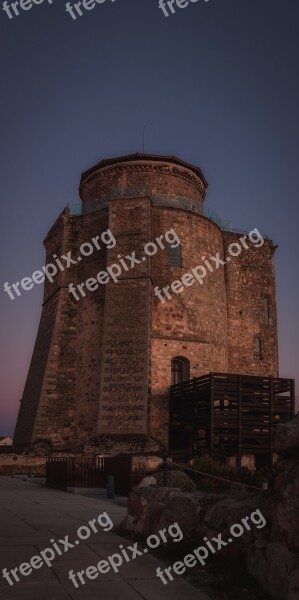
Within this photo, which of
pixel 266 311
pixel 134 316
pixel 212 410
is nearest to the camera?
pixel 212 410

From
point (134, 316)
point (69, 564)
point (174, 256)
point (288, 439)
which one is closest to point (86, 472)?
point (69, 564)

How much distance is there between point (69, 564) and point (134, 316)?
19.5m

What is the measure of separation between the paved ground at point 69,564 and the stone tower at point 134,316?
1461 centimetres

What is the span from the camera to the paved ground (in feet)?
16.5

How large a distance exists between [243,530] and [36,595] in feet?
6.83

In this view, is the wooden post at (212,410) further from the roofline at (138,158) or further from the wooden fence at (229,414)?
the roofline at (138,158)

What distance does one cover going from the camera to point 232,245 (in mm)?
32406

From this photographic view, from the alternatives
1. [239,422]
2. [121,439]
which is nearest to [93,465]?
[121,439]

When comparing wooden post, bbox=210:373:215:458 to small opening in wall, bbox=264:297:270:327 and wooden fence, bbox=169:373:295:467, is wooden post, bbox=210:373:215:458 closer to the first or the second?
wooden fence, bbox=169:373:295:467

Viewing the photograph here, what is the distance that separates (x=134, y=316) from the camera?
83.4 ft

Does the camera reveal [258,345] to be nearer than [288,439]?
No

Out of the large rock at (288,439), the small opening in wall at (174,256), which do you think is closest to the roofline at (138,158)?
the small opening in wall at (174,256)

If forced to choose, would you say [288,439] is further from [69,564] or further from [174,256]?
[174,256]

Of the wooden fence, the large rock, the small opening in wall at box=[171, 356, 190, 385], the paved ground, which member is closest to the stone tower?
the small opening in wall at box=[171, 356, 190, 385]
